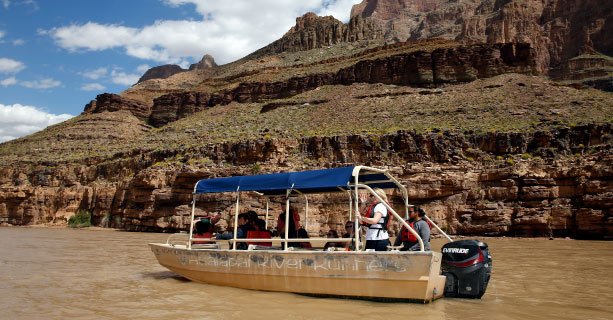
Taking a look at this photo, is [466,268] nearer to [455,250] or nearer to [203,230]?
[455,250]

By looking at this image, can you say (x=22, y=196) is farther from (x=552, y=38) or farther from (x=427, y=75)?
(x=552, y=38)

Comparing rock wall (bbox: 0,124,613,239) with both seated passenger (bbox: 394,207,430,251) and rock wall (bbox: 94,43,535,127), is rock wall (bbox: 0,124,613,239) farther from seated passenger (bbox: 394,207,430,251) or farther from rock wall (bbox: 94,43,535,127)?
rock wall (bbox: 94,43,535,127)

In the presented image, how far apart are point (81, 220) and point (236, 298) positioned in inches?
1582

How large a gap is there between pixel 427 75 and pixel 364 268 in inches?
2058

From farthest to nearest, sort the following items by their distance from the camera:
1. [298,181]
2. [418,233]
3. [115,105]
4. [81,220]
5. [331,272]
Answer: [115,105] → [81,220] → [298,181] → [418,233] → [331,272]

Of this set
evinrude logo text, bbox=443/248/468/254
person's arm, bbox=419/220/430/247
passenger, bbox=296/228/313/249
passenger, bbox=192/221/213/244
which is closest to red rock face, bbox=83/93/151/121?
passenger, bbox=192/221/213/244

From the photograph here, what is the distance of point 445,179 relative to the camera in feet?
96.4

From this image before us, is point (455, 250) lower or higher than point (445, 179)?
lower

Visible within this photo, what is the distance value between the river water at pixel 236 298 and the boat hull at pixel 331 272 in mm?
211

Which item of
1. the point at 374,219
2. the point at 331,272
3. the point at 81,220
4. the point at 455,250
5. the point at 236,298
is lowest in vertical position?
the point at 236,298

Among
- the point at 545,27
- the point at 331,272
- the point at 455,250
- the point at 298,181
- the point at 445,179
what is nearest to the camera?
the point at 331,272

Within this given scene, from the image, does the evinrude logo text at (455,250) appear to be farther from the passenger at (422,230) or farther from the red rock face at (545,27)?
the red rock face at (545,27)

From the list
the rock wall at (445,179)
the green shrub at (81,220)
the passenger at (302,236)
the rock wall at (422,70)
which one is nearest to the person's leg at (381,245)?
the passenger at (302,236)

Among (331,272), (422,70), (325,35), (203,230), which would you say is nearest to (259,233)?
(203,230)
